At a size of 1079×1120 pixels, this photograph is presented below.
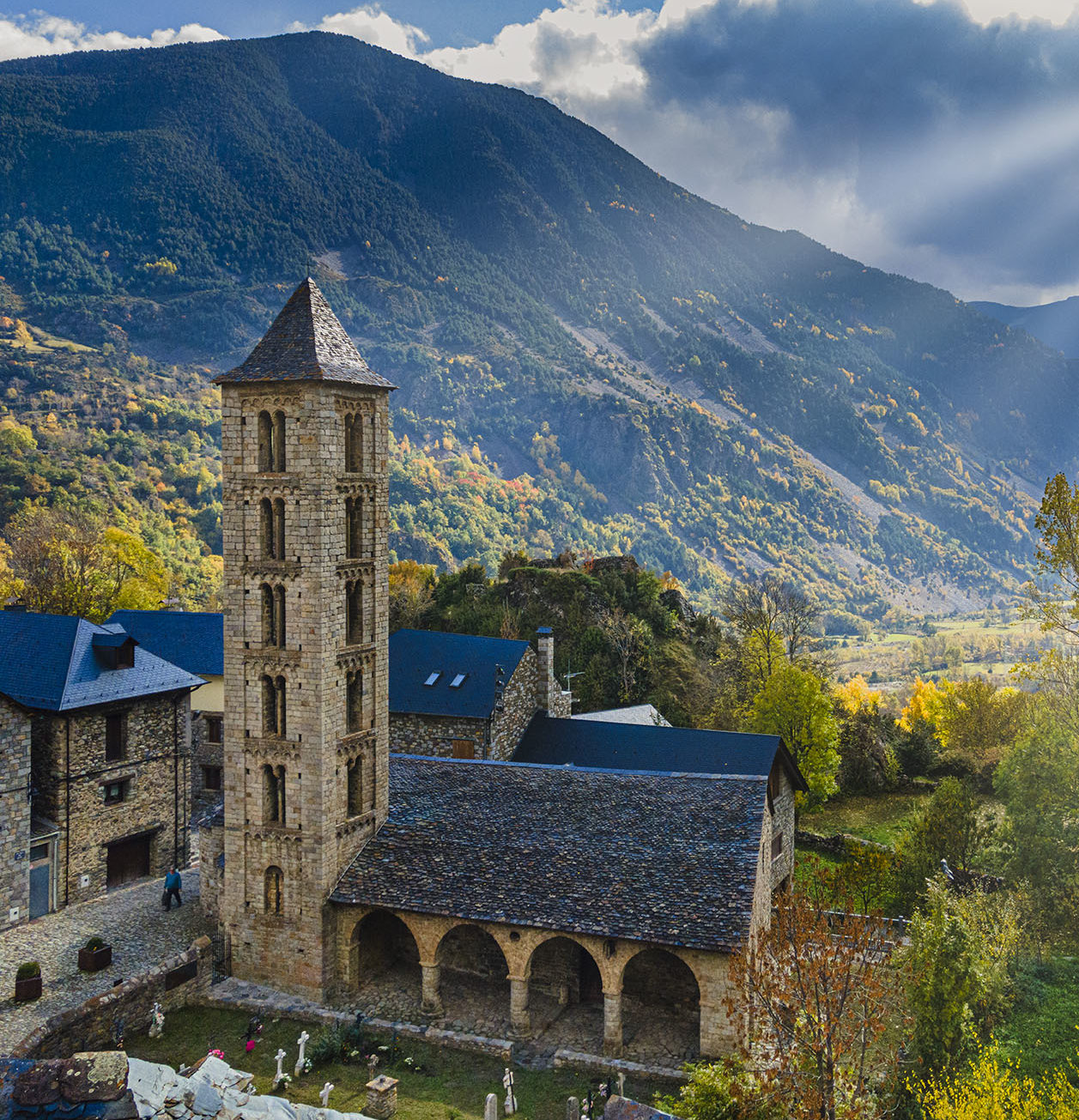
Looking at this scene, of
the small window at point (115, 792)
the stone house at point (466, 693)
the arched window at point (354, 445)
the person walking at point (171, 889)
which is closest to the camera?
the arched window at point (354, 445)

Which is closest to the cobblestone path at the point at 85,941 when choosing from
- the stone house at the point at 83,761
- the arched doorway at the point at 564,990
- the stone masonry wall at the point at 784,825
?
the stone house at the point at 83,761

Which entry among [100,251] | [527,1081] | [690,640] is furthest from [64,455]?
[100,251]

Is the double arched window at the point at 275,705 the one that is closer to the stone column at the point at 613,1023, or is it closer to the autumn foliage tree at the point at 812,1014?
the stone column at the point at 613,1023

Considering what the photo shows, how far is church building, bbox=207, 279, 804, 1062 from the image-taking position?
23.0m

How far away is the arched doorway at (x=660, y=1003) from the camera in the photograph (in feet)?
73.5

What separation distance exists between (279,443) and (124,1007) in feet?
46.9

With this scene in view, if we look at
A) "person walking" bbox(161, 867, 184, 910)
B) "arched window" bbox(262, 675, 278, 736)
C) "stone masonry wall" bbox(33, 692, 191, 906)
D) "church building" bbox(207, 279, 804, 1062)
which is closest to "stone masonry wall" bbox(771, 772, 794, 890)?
"church building" bbox(207, 279, 804, 1062)

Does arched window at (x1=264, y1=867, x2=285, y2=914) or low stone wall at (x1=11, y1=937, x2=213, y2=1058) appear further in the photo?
arched window at (x1=264, y1=867, x2=285, y2=914)

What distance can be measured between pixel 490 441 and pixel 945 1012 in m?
170

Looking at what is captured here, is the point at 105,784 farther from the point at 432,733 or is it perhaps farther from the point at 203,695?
the point at 432,733

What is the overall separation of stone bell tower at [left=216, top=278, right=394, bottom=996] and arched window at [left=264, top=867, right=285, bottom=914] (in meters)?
0.03

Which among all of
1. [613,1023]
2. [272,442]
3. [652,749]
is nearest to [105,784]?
Result: [272,442]

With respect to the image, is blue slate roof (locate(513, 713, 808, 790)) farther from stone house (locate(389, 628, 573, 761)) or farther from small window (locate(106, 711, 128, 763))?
small window (locate(106, 711, 128, 763))

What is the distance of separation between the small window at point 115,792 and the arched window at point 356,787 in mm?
10430
